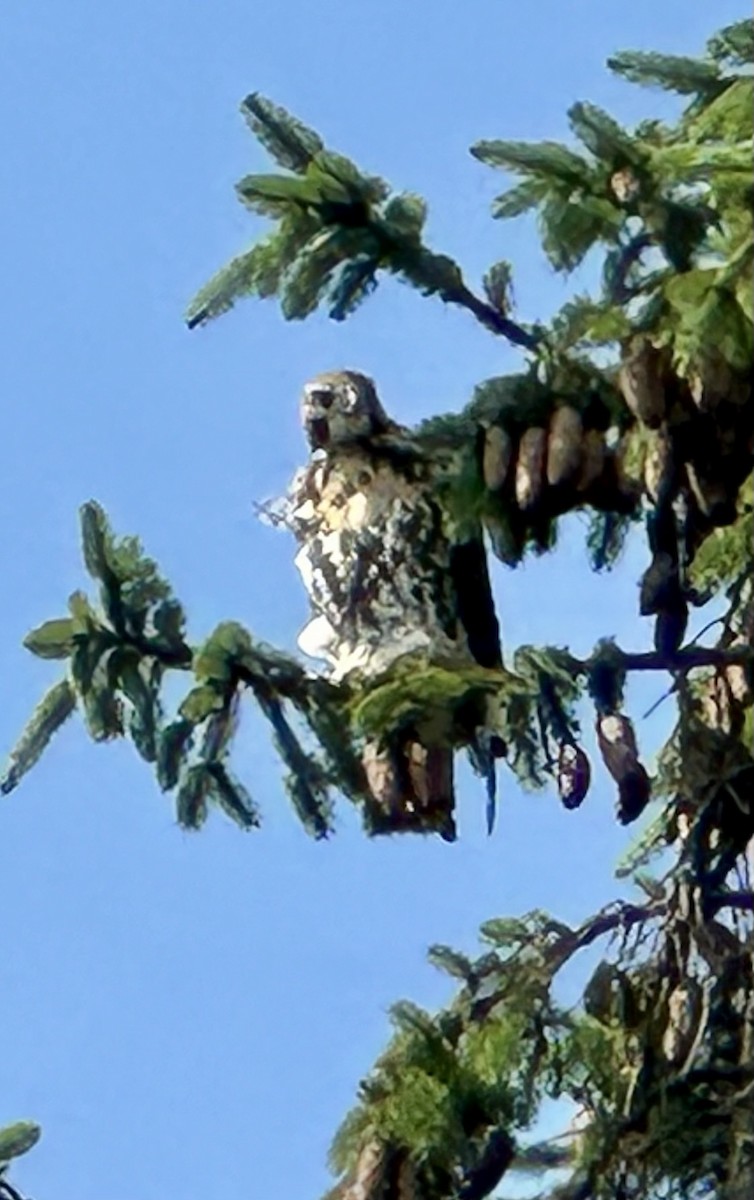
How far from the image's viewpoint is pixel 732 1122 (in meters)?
6.72

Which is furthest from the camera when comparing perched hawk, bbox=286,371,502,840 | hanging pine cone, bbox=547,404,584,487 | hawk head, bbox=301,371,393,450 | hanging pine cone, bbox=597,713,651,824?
hawk head, bbox=301,371,393,450

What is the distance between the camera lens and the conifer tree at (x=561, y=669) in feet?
22.1

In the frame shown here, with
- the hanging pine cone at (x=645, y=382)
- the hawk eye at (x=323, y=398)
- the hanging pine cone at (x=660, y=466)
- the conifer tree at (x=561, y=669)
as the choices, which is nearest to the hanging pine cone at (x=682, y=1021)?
the conifer tree at (x=561, y=669)

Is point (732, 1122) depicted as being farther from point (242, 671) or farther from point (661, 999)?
point (242, 671)

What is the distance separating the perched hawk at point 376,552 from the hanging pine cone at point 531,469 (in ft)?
0.91

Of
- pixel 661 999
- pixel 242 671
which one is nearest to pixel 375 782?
pixel 242 671

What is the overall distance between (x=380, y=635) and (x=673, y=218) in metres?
1.13

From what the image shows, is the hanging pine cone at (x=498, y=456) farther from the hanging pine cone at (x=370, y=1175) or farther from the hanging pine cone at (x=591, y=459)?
the hanging pine cone at (x=370, y=1175)

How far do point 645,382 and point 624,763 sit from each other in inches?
27.5

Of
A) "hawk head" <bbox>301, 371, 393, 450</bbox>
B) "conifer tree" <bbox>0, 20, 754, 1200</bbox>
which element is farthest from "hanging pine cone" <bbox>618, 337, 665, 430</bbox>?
"hawk head" <bbox>301, 371, 393, 450</bbox>

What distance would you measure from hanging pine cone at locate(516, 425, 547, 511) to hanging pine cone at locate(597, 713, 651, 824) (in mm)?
442

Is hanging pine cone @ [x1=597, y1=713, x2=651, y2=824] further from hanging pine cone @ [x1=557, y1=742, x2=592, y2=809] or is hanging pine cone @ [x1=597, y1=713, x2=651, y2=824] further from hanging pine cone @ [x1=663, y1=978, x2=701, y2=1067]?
hanging pine cone @ [x1=663, y1=978, x2=701, y2=1067]

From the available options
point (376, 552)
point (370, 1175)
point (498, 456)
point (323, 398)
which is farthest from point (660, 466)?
point (370, 1175)

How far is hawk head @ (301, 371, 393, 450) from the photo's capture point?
773cm
